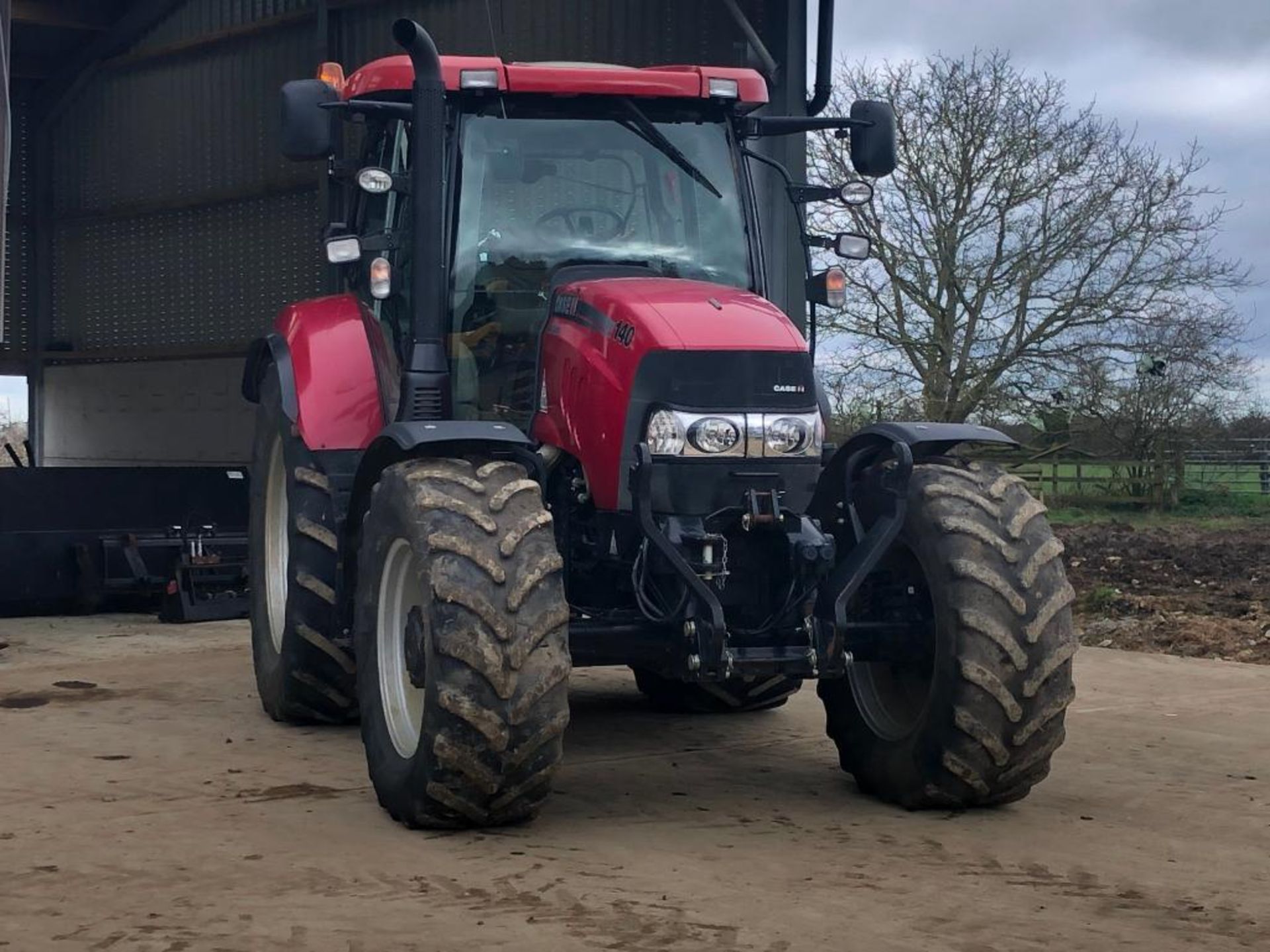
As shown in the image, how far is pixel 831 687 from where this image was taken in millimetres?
6137

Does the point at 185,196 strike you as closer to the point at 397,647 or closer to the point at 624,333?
the point at 397,647

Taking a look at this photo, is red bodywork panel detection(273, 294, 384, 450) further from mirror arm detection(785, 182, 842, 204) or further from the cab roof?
mirror arm detection(785, 182, 842, 204)

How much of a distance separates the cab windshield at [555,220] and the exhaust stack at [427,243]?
0.11 m

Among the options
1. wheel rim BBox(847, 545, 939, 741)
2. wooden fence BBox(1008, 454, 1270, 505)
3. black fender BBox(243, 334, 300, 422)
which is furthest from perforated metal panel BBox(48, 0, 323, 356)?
wheel rim BBox(847, 545, 939, 741)

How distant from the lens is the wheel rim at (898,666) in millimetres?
5656

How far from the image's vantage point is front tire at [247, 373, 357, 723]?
6.99 meters

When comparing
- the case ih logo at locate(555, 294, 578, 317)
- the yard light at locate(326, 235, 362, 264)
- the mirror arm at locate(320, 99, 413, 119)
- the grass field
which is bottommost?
the grass field

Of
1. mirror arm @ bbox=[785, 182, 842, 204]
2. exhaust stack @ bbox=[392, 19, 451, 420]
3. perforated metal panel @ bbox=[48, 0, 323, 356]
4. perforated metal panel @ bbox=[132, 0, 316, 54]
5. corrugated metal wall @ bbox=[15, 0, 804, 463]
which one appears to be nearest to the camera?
exhaust stack @ bbox=[392, 19, 451, 420]

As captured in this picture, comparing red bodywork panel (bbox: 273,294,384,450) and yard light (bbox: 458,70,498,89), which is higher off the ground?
yard light (bbox: 458,70,498,89)

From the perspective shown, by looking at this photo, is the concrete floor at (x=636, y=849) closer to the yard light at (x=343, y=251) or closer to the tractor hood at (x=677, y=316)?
the tractor hood at (x=677, y=316)

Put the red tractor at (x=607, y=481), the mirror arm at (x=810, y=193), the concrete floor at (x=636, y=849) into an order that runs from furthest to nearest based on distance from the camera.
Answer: the mirror arm at (x=810, y=193)
the red tractor at (x=607, y=481)
the concrete floor at (x=636, y=849)

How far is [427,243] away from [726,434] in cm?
133

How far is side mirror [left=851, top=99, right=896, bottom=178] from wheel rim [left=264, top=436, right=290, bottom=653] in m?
2.77

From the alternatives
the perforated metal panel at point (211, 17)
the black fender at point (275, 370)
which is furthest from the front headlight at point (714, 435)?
the perforated metal panel at point (211, 17)
